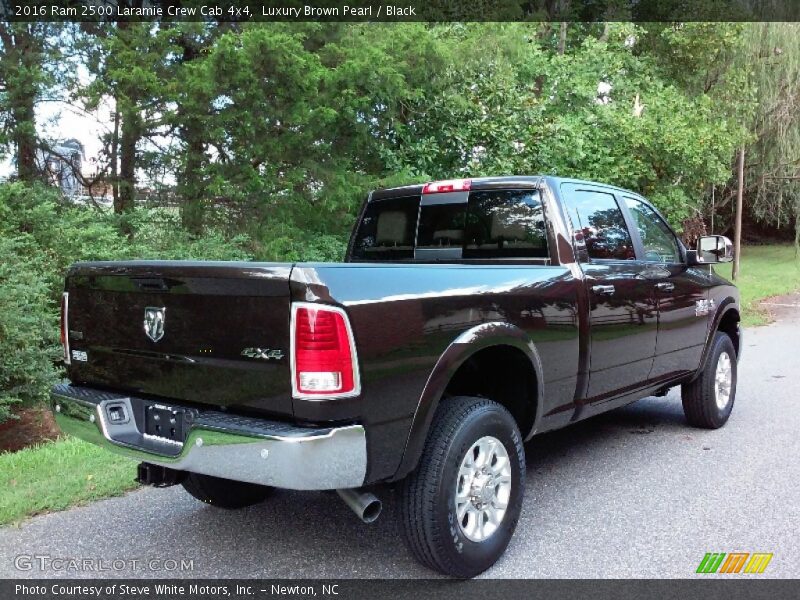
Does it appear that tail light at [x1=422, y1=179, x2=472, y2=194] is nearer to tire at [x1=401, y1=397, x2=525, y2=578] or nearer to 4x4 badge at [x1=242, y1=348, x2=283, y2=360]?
tire at [x1=401, y1=397, x2=525, y2=578]

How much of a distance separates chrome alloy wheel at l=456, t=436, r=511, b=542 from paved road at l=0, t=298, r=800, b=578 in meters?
0.23

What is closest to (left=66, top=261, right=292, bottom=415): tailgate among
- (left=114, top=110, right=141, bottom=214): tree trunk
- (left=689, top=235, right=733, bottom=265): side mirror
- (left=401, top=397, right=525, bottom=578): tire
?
(left=401, top=397, right=525, bottom=578): tire

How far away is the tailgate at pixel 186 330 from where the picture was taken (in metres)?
2.84

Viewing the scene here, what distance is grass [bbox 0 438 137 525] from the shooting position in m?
4.09

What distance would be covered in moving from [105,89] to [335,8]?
338 centimetres

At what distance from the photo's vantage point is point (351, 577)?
3.35 metres

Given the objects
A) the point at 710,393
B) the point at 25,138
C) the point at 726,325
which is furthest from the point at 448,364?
the point at 25,138

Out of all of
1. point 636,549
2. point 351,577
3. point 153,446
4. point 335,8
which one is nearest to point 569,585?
point 636,549

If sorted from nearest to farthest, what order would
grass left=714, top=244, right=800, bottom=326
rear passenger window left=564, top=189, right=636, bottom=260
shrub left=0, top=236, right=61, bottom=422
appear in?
rear passenger window left=564, top=189, right=636, bottom=260 < shrub left=0, top=236, right=61, bottom=422 < grass left=714, top=244, right=800, bottom=326

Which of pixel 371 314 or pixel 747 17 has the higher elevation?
pixel 747 17

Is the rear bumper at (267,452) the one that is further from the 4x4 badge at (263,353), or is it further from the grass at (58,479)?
the grass at (58,479)

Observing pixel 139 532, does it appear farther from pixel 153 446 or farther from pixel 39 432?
pixel 39 432

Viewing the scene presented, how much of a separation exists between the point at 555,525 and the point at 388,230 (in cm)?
219

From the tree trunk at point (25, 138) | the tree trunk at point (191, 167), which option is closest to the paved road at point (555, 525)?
the tree trunk at point (191, 167)
